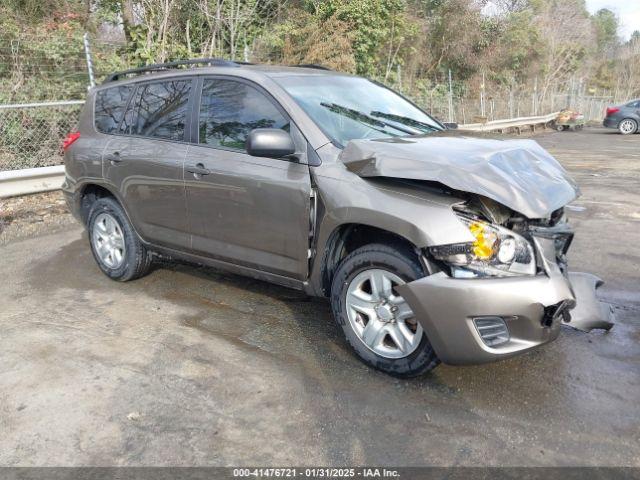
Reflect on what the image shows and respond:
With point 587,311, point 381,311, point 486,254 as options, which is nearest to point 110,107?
point 381,311

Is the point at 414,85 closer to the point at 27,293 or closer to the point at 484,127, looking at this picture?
the point at 484,127

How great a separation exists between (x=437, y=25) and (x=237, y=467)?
23.7 metres

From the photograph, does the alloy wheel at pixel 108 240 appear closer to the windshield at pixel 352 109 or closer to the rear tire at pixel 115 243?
the rear tire at pixel 115 243

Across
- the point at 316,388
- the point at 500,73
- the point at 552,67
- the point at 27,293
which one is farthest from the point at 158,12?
the point at 552,67

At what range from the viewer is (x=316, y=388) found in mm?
3232

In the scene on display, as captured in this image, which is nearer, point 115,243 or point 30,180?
point 115,243

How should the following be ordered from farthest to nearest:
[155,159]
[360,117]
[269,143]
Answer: [155,159]
[360,117]
[269,143]

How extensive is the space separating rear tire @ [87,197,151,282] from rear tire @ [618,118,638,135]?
21383 mm

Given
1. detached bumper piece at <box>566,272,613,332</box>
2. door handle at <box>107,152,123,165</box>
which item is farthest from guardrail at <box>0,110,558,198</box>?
detached bumper piece at <box>566,272,613,332</box>

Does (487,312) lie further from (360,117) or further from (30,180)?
(30,180)

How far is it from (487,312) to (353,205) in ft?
3.15

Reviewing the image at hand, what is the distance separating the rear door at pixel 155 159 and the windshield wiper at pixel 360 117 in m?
1.13

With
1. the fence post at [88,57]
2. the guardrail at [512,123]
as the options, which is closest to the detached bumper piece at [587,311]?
A: the fence post at [88,57]

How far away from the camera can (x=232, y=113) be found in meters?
4.00
